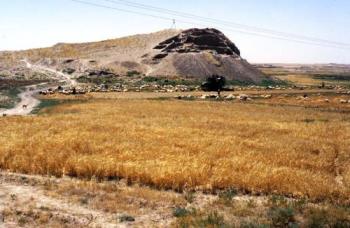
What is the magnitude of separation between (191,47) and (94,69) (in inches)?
1540

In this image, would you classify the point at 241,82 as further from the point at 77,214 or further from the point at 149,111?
the point at 77,214

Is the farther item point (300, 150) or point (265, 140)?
point (265, 140)

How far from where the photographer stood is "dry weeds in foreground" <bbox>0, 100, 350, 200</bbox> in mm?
22156

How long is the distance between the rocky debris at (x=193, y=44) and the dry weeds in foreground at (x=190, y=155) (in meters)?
144

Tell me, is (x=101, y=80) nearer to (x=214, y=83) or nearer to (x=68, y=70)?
(x=68, y=70)

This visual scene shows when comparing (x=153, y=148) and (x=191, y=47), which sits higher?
(x=191, y=47)

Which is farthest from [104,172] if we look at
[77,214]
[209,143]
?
[209,143]

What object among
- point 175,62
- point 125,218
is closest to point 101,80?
point 175,62

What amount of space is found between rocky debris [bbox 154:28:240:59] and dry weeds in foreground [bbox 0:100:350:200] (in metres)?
144

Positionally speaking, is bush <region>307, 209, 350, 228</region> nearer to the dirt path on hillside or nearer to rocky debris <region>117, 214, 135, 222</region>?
rocky debris <region>117, 214, 135, 222</region>

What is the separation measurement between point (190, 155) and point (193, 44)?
540 ft

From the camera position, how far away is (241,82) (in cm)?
16588

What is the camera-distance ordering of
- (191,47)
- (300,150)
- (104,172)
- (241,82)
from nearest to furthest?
(104,172), (300,150), (241,82), (191,47)

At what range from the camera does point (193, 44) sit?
190 meters
